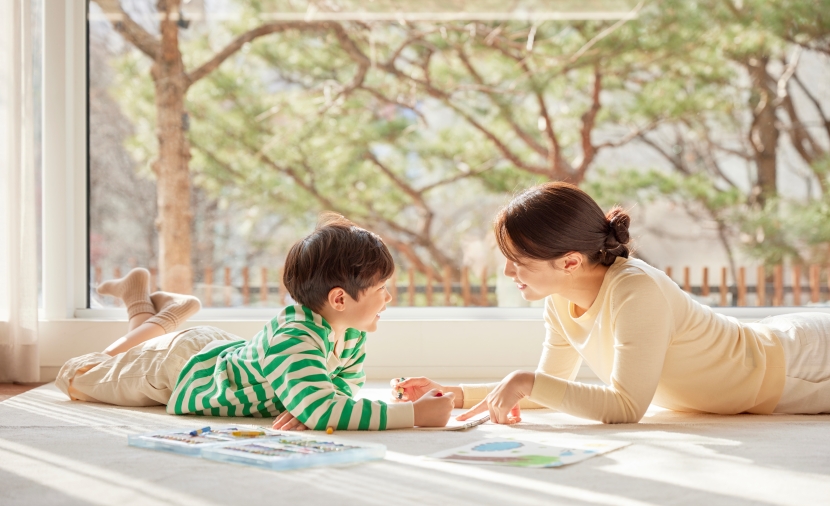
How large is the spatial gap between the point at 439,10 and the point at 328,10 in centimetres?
45

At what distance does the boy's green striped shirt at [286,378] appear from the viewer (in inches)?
55.2

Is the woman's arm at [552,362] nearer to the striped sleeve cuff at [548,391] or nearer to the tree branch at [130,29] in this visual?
the striped sleeve cuff at [548,391]

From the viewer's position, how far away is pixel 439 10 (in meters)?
3.30

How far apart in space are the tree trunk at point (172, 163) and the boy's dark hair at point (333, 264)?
158cm

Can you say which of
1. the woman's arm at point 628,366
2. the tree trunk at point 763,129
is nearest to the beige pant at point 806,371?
the woman's arm at point 628,366

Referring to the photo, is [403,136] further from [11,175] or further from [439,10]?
[11,175]

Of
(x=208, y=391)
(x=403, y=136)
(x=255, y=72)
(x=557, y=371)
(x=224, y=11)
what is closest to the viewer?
(x=208, y=391)

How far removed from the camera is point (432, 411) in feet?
4.73

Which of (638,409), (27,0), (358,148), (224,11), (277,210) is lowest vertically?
(638,409)

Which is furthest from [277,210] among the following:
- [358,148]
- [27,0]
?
[27,0]

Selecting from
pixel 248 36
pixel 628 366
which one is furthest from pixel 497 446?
pixel 248 36

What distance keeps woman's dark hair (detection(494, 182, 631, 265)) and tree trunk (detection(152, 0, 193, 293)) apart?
71.5 inches

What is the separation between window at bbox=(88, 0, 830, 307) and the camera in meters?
3.06

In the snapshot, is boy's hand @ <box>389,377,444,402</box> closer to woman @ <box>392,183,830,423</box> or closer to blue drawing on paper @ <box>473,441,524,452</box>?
woman @ <box>392,183,830,423</box>
